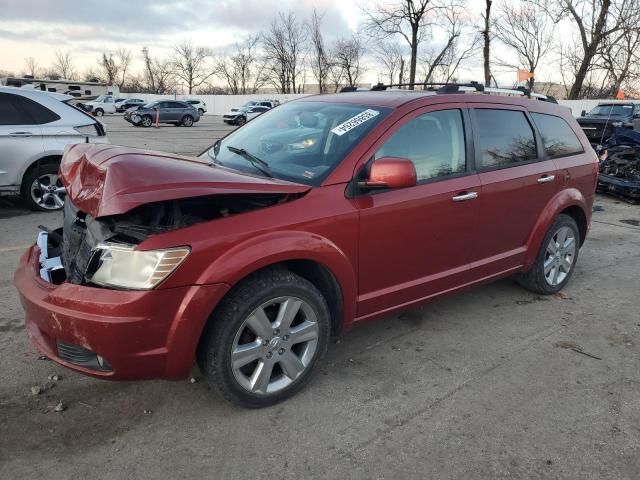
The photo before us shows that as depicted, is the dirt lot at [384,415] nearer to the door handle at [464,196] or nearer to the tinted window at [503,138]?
the door handle at [464,196]

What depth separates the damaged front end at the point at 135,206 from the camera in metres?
2.33

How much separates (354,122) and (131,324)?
5.88 feet

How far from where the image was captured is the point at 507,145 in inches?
153

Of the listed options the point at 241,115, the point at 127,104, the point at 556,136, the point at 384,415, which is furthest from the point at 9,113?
the point at 127,104

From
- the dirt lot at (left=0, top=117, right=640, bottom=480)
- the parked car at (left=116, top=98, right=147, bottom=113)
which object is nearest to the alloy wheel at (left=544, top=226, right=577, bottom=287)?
the dirt lot at (left=0, top=117, right=640, bottom=480)

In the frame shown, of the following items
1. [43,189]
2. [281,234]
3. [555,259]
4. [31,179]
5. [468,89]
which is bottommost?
[555,259]

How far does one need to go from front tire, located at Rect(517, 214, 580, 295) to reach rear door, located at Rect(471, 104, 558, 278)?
0.33 metres

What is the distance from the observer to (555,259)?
4.52 meters

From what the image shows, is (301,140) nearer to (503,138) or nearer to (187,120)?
(503,138)

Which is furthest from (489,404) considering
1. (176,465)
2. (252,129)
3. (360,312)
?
(252,129)

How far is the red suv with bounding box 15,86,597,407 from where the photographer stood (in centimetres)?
238

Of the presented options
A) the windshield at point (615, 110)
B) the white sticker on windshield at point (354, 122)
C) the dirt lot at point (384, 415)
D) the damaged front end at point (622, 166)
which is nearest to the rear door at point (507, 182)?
Answer: the dirt lot at point (384, 415)

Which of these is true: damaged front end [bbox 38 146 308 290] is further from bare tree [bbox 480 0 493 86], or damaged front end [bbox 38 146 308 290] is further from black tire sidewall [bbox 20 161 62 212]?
bare tree [bbox 480 0 493 86]

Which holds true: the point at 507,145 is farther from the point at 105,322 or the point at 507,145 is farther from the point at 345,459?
the point at 105,322
